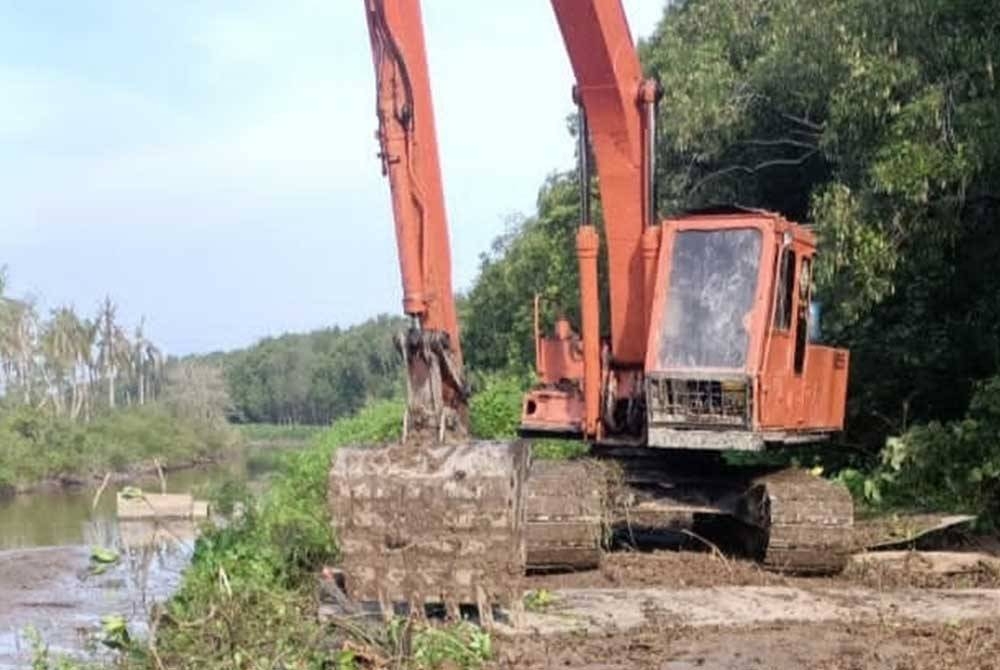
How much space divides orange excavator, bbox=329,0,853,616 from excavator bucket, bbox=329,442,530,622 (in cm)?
1

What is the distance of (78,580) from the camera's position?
2148 cm

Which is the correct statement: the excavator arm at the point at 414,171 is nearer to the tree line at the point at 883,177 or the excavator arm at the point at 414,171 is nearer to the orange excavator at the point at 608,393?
the orange excavator at the point at 608,393

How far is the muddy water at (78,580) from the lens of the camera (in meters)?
9.71

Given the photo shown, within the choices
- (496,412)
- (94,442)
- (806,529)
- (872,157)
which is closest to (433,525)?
(806,529)

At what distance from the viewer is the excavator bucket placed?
8086 millimetres

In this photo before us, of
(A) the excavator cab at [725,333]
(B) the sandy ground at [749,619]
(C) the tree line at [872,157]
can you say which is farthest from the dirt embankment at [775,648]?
(C) the tree line at [872,157]

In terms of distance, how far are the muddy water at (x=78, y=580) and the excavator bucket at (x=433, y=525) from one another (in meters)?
1.16

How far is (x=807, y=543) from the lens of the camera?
10398 millimetres

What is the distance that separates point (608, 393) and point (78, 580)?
12.6 meters

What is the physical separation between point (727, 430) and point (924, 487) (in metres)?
5.07

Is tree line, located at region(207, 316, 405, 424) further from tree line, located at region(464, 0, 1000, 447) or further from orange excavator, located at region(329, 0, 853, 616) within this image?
orange excavator, located at region(329, 0, 853, 616)

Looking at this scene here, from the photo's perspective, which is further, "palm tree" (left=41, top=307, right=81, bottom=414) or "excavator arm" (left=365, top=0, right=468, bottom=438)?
"palm tree" (left=41, top=307, right=81, bottom=414)

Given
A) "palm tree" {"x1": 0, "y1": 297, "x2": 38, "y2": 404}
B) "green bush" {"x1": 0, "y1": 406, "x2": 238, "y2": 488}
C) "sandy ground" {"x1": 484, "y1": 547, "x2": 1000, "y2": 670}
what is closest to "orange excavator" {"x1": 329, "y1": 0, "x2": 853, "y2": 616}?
"sandy ground" {"x1": 484, "y1": 547, "x2": 1000, "y2": 670}

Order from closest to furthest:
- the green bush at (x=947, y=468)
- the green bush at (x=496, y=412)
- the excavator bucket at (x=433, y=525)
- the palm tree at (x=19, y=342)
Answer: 1. the excavator bucket at (x=433, y=525)
2. the green bush at (x=947, y=468)
3. the green bush at (x=496, y=412)
4. the palm tree at (x=19, y=342)
